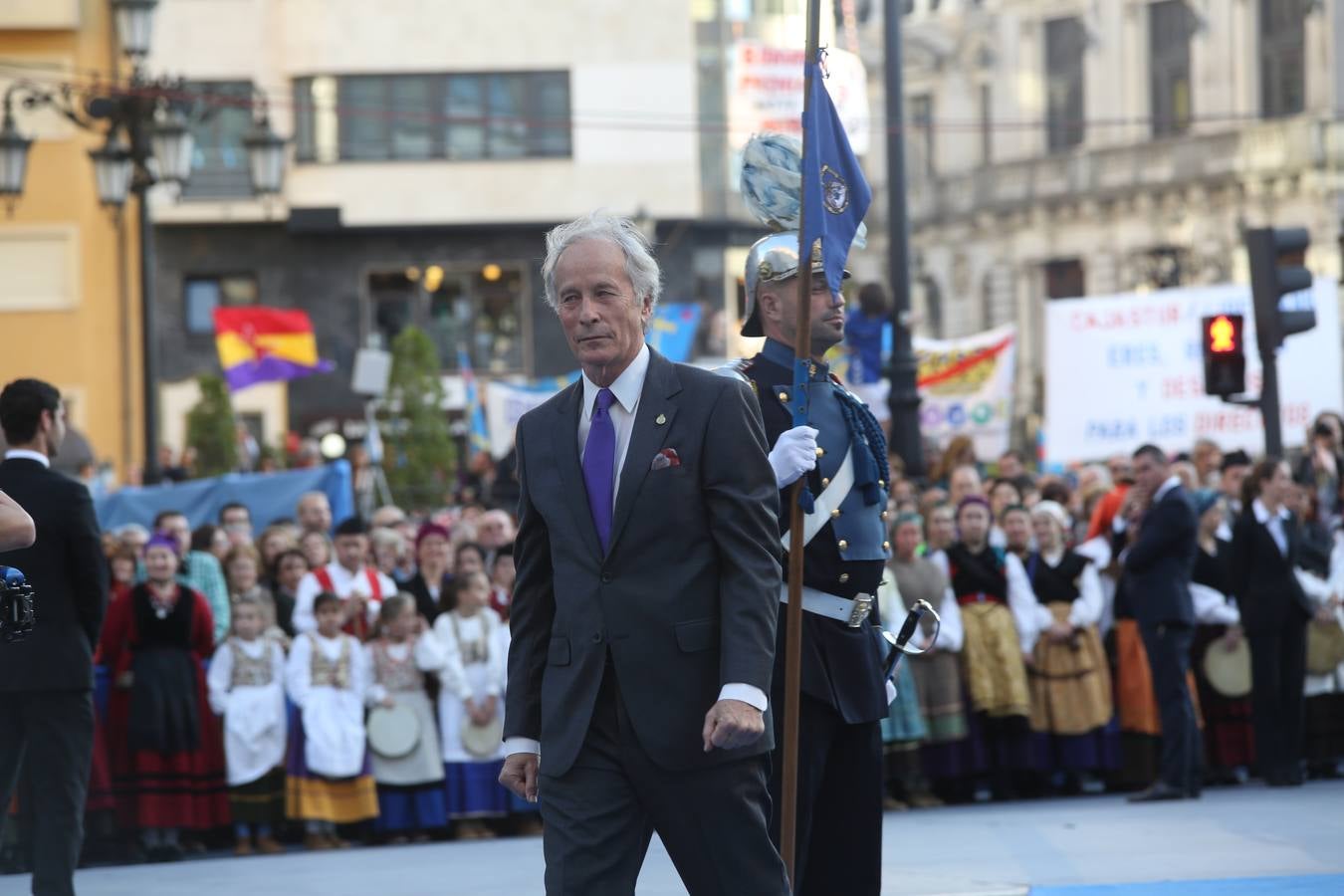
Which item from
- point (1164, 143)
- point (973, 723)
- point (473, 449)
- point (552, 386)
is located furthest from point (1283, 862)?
point (1164, 143)

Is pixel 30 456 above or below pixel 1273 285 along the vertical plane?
below

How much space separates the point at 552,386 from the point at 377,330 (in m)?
19.6

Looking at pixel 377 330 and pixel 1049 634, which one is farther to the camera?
pixel 377 330

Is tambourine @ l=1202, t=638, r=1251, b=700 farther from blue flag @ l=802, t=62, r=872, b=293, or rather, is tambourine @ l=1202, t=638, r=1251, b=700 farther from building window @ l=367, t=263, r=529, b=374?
building window @ l=367, t=263, r=529, b=374

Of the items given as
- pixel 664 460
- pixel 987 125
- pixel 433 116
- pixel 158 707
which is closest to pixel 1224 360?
pixel 158 707

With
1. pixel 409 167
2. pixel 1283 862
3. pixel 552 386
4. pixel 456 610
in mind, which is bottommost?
pixel 1283 862

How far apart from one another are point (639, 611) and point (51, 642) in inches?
157

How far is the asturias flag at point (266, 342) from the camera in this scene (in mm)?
25406

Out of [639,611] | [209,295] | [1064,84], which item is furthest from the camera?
[1064,84]

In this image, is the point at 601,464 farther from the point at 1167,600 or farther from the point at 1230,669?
the point at 1230,669

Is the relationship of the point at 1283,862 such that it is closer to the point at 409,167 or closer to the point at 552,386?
the point at 552,386

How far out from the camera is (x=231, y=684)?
13438 millimetres

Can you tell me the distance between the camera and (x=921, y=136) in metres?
61.8

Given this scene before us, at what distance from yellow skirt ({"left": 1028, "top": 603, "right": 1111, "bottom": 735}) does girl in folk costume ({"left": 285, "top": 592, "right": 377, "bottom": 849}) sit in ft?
13.6
